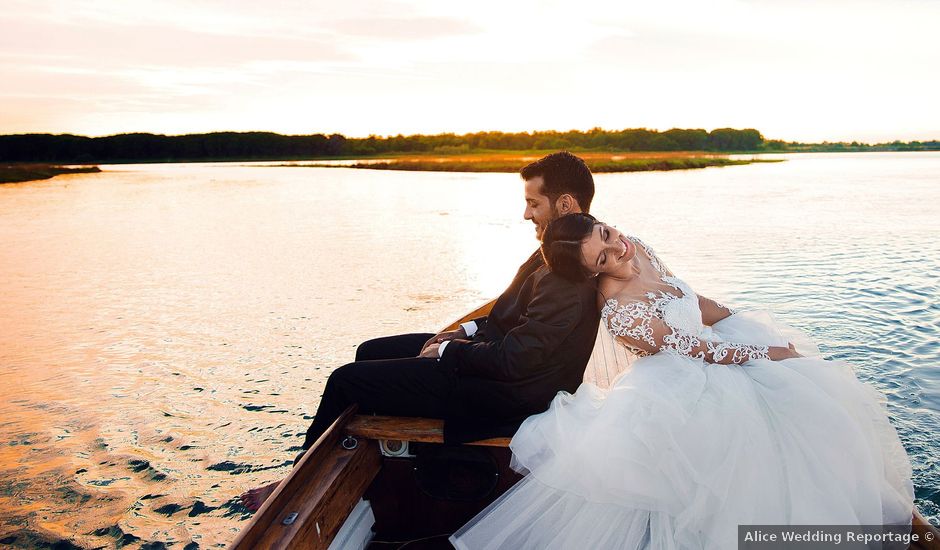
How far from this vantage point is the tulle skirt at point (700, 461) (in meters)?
2.06

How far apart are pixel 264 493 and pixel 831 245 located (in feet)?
40.3

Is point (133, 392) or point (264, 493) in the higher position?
point (264, 493)

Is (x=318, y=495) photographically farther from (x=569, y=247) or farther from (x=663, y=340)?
(x=663, y=340)

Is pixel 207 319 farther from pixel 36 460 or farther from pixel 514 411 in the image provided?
pixel 514 411

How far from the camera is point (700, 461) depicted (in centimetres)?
220

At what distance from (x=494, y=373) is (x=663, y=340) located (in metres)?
0.75

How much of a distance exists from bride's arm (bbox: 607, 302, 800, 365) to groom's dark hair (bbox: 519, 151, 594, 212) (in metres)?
0.77

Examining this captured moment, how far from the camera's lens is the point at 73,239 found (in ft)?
48.5

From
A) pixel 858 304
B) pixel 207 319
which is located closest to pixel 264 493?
pixel 207 319

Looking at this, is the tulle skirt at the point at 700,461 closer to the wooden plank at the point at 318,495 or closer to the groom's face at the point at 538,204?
the wooden plank at the point at 318,495

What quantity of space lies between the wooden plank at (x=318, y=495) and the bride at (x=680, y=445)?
1.78ft

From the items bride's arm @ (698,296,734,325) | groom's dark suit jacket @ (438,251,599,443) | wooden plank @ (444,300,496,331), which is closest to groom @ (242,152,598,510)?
groom's dark suit jacket @ (438,251,599,443)

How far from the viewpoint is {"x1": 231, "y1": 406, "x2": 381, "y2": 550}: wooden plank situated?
2143 millimetres

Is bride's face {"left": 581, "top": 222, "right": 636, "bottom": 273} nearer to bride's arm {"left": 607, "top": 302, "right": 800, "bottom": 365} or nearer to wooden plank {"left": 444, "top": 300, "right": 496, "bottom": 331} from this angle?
bride's arm {"left": 607, "top": 302, "right": 800, "bottom": 365}
